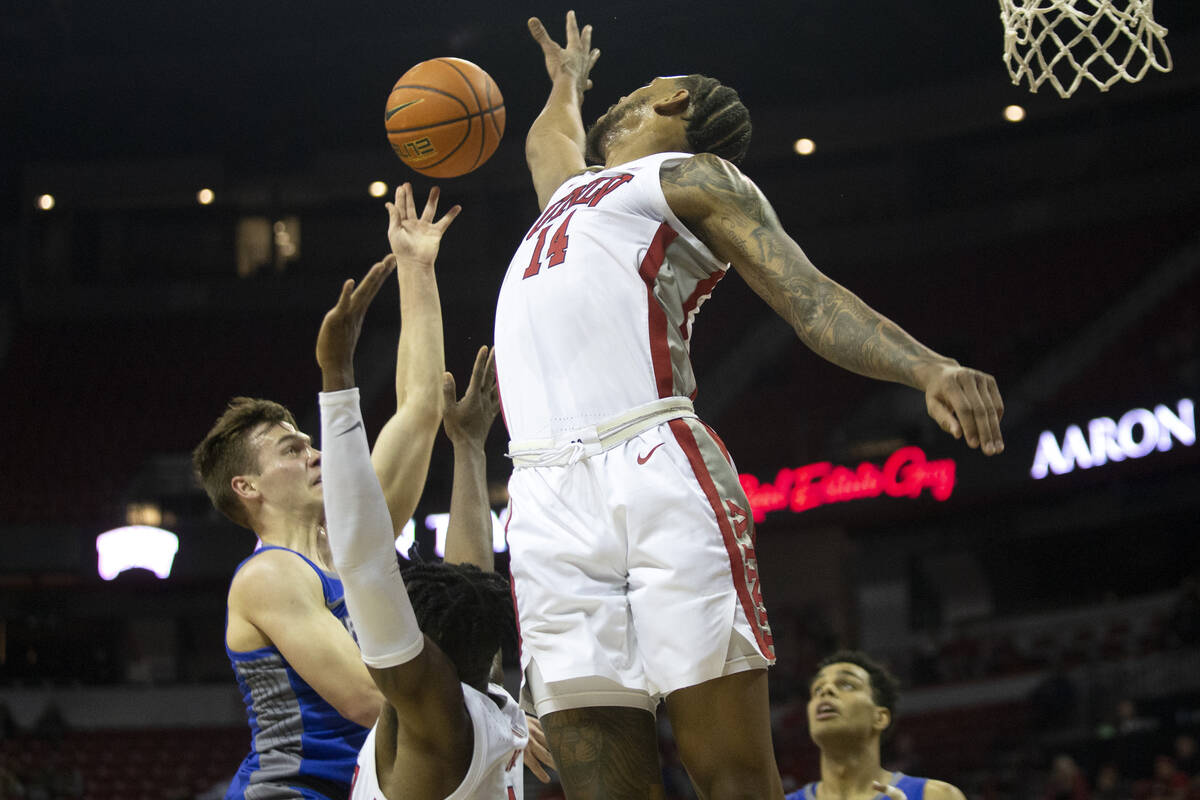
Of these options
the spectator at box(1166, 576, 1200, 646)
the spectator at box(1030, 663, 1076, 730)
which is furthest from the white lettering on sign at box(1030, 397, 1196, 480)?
the spectator at box(1030, 663, 1076, 730)

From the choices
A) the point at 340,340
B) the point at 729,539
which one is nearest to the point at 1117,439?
the point at 729,539

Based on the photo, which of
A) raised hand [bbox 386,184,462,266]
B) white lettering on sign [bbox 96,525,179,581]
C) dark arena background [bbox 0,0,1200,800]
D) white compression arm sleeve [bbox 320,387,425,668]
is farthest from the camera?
white lettering on sign [bbox 96,525,179,581]

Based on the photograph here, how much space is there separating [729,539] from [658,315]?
1.51ft

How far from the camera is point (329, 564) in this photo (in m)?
3.23

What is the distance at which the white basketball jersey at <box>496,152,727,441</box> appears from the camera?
2.30 metres

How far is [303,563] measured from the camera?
2920 millimetres

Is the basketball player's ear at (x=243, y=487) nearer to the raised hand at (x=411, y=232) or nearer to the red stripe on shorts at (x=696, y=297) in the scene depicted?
the raised hand at (x=411, y=232)

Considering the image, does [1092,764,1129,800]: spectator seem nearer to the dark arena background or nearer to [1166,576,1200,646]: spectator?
the dark arena background

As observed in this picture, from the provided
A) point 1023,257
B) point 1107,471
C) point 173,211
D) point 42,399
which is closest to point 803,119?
point 1023,257

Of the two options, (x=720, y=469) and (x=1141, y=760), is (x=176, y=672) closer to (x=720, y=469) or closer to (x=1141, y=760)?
(x=1141, y=760)

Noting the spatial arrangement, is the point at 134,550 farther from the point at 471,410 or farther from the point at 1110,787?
the point at 471,410

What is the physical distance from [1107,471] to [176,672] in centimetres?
1201

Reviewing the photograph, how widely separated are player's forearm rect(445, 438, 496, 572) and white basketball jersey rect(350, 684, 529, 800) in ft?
2.03

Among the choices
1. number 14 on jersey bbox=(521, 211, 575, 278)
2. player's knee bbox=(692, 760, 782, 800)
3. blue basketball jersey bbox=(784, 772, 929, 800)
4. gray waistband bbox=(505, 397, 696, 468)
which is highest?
number 14 on jersey bbox=(521, 211, 575, 278)
